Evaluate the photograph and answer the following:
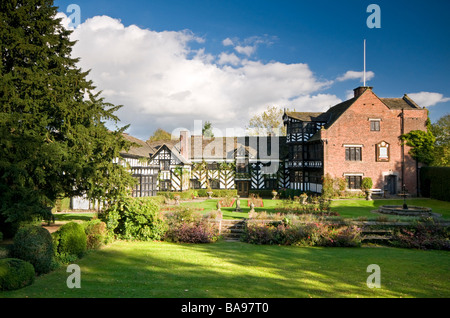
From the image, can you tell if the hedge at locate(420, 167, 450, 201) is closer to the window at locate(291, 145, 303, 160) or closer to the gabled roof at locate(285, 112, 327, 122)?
the gabled roof at locate(285, 112, 327, 122)

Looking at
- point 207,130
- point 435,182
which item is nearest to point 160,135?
point 207,130

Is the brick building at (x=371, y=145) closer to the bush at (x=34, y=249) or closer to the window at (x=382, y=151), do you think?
the window at (x=382, y=151)

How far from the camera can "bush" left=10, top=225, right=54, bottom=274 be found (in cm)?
798

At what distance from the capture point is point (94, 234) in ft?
36.6

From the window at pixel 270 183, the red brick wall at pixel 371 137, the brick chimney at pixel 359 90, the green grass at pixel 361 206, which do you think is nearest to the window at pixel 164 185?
the green grass at pixel 361 206

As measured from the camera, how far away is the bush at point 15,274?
265 inches

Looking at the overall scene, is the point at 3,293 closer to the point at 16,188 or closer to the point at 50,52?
the point at 16,188

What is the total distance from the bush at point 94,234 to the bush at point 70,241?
0.95 meters

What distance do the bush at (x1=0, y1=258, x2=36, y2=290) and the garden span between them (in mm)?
22

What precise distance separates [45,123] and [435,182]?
1219 inches

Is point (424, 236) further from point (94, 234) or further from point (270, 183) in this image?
point (270, 183)
